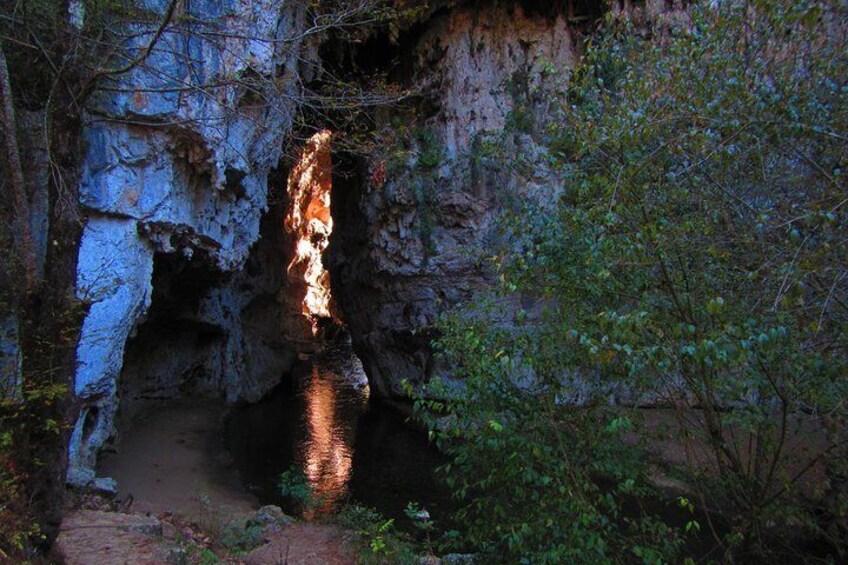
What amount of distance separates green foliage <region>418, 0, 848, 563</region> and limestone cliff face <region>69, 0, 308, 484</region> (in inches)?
137

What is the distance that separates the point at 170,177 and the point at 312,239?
1980cm

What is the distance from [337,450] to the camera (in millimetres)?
13977

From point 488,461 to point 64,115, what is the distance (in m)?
4.29

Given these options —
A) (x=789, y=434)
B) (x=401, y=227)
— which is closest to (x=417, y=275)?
(x=401, y=227)

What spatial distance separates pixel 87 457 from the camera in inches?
369

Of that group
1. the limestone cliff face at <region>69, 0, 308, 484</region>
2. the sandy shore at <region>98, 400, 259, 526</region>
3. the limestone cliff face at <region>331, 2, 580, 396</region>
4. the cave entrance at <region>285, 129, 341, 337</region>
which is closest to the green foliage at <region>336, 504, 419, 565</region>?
the sandy shore at <region>98, 400, 259, 526</region>

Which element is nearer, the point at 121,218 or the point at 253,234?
the point at 121,218

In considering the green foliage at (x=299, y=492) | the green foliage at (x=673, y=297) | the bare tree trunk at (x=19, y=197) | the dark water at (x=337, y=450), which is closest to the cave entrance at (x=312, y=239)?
the dark water at (x=337, y=450)

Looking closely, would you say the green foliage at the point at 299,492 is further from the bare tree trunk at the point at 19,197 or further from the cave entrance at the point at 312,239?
the cave entrance at the point at 312,239

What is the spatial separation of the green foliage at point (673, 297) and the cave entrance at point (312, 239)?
58.9ft

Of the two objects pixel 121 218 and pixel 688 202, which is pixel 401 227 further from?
pixel 688 202

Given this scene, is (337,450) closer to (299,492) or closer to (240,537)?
(299,492)

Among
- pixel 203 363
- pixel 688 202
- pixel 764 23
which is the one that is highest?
pixel 764 23

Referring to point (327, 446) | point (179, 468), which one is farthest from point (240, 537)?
point (327, 446)
